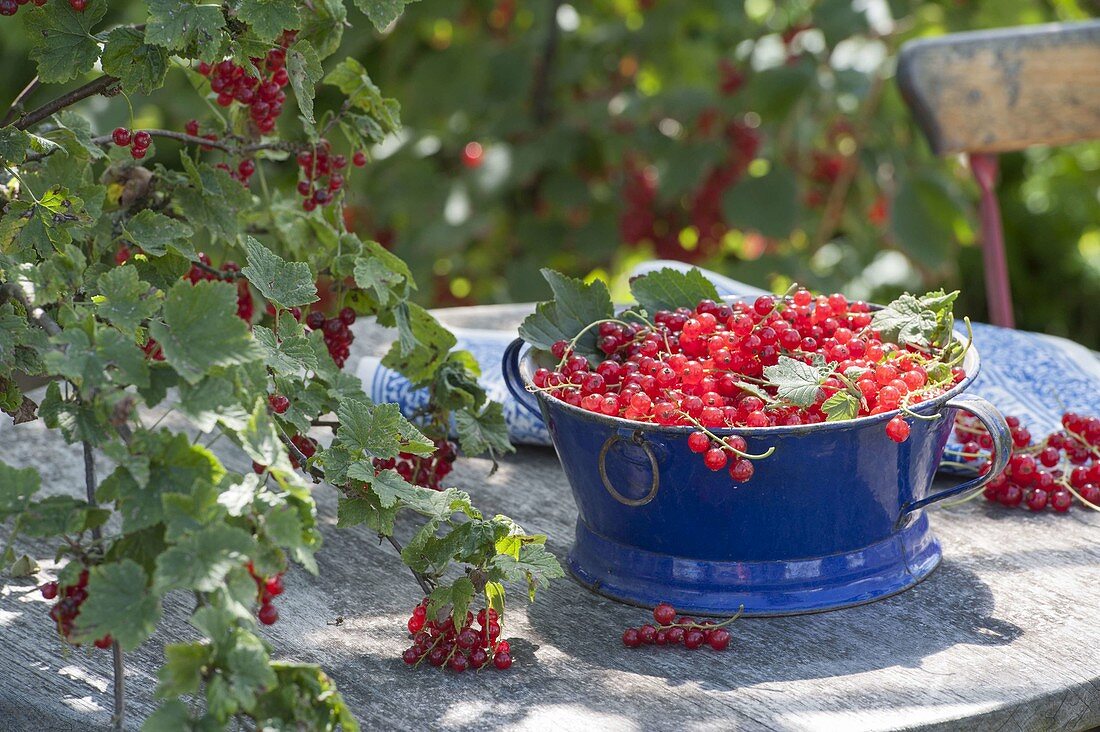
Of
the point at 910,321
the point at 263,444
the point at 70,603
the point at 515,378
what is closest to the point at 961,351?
the point at 910,321

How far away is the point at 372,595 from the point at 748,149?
74.5 inches

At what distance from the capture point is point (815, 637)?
96cm

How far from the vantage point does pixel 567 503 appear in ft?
4.11

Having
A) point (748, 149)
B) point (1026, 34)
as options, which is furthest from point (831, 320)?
point (748, 149)

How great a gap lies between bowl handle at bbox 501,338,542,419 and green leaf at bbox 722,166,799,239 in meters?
1.62

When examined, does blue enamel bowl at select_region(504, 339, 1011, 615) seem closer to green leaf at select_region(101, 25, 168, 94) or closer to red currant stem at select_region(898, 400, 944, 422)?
red currant stem at select_region(898, 400, 944, 422)

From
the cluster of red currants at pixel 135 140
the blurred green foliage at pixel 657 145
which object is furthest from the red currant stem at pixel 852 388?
the blurred green foliage at pixel 657 145

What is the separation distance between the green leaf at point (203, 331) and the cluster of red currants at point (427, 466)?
15.7 inches

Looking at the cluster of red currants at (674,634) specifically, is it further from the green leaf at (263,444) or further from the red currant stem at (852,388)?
the green leaf at (263,444)

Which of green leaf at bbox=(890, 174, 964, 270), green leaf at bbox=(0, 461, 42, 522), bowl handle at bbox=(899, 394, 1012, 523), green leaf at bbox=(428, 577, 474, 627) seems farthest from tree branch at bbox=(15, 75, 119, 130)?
green leaf at bbox=(890, 174, 964, 270)

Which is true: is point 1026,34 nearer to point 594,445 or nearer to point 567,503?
point 567,503

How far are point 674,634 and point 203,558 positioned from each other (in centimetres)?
40

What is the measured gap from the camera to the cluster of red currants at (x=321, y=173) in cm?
113

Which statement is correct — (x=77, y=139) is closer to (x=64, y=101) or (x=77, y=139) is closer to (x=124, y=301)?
(x=64, y=101)
